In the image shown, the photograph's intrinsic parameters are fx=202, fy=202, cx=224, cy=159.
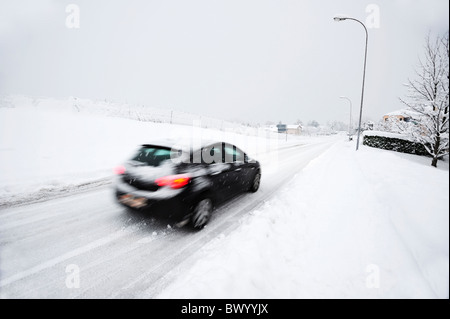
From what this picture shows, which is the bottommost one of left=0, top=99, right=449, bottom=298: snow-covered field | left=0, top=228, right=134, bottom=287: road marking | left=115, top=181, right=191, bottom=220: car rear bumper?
left=0, top=228, right=134, bottom=287: road marking

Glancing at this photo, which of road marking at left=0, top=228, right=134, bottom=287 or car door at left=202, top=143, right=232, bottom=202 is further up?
car door at left=202, top=143, right=232, bottom=202

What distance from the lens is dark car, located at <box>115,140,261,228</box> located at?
3367 mm

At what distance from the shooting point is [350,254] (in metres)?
2.73

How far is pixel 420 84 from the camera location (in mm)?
5504

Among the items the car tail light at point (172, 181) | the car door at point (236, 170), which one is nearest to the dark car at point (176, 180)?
the car tail light at point (172, 181)

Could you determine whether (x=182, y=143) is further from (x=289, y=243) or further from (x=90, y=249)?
(x=289, y=243)

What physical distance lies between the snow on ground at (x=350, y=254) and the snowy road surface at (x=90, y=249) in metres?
0.40

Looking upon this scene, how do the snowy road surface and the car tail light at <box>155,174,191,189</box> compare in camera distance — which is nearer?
the snowy road surface

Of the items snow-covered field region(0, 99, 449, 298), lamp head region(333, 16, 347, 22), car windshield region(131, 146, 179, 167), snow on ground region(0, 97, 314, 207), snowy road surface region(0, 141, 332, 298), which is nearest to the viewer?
snow-covered field region(0, 99, 449, 298)

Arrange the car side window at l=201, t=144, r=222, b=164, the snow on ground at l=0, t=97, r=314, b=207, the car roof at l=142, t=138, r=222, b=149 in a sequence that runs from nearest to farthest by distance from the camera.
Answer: the car roof at l=142, t=138, r=222, b=149 → the car side window at l=201, t=144, r=222, b=164 → the snow on ground at l=0, t=97, r=314, b=207

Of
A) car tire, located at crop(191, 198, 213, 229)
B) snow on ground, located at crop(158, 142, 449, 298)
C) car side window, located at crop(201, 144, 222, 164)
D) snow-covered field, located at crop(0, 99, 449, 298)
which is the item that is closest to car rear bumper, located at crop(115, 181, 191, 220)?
car tire, located at crop(191, 198, 213, 229)

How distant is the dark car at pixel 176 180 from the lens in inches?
133

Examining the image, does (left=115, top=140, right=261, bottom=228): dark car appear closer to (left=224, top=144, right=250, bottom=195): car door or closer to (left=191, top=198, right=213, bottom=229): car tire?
(left=191, top=198, right=213, bottom=229): car tire

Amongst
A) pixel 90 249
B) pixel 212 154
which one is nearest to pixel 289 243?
pixel 212 154
